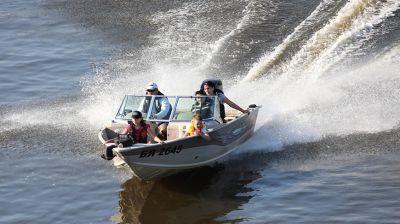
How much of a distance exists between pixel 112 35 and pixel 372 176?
49.7ft

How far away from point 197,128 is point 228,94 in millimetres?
5854

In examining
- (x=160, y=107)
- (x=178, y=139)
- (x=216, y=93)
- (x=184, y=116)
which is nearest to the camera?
(x=178, y=139)

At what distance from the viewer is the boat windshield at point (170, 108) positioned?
65.0ft

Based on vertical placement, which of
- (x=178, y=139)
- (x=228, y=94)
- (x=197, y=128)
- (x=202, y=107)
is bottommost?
(x=178, y=139)

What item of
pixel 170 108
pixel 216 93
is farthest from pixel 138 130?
pixel 216 93

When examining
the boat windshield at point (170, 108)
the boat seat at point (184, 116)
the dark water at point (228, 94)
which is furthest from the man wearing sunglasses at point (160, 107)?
the dark water at point (228, 94)

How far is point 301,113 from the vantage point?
2288 cm

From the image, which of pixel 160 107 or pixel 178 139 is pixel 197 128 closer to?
pixel 178 139

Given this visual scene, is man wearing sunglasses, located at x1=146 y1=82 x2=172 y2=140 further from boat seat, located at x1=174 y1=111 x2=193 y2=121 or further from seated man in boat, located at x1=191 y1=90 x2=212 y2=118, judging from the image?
seated man in boat, located at x1=191 y1=90 x2=212 y2=118

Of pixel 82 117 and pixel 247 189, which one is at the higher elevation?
pixel 82 117

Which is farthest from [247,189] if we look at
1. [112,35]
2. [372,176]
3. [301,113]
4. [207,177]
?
[112,35]

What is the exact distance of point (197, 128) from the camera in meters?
18.5

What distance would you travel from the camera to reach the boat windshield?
779 inches

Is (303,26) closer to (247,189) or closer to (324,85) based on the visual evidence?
(324,85)
